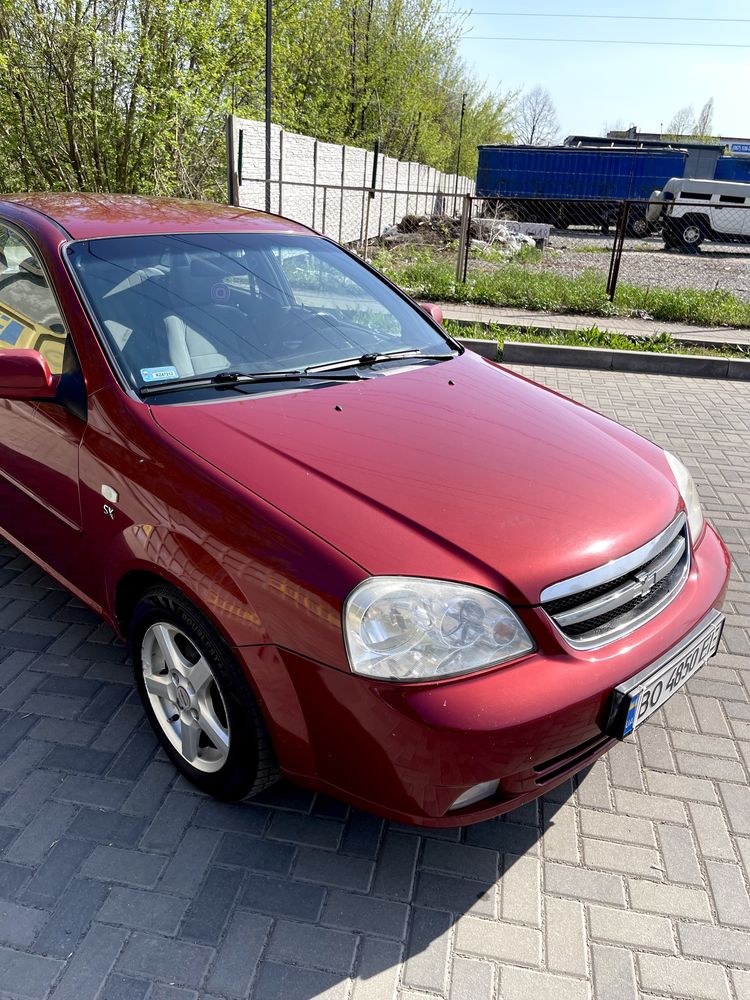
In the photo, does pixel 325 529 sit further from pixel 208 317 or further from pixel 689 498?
pixel 689 498

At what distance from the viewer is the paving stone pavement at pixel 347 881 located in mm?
1838

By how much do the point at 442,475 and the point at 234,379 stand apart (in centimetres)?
85

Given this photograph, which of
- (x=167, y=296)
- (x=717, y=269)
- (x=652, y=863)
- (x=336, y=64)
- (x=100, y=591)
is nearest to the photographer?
(x=652, y=863)

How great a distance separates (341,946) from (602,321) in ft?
31.2

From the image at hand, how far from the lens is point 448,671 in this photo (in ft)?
5.82

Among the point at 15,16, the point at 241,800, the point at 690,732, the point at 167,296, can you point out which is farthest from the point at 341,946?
the point at 15,16

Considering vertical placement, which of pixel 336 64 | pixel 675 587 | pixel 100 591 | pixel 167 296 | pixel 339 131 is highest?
pixel 336 64

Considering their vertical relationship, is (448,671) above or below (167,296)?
below

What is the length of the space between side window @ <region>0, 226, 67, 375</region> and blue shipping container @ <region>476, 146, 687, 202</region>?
91.6 ft

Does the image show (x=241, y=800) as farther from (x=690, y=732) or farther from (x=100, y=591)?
(x=690, y=732)

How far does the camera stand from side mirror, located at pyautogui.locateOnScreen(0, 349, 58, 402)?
2.44 meters

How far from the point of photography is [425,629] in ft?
5.86

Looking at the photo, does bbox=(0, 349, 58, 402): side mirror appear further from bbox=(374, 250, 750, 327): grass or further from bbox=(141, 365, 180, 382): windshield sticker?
bbox=(374, 250, 750, 327): grass

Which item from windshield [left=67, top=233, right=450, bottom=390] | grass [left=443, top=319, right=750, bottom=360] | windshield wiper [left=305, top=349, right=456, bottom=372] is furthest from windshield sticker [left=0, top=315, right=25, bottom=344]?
grass [left=443, top=319, right=750, bottom=360]
